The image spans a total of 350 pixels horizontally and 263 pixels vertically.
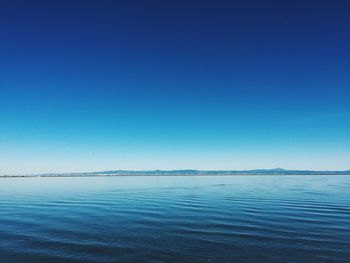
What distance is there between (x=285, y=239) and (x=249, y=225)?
4.13m

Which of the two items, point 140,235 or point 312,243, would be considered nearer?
point 312,243

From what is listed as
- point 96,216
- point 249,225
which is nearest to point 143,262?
point 249,225

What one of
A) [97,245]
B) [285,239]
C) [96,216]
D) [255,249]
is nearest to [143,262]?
[97,245]

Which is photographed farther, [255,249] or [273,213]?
[273,213]

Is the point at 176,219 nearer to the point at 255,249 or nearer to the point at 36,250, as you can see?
the point at 255,249

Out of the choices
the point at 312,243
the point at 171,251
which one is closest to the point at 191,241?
the point at 171,251

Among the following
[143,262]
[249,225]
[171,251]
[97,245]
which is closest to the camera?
[143,262]

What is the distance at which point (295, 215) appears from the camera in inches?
949

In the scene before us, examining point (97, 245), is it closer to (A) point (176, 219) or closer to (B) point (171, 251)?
(B) point (171, 251)

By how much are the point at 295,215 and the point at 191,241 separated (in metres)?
14.2

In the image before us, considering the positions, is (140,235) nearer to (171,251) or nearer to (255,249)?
(171,251)

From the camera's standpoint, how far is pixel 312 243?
14.7 metres

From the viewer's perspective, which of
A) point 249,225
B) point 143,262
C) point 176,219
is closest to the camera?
point 143,262

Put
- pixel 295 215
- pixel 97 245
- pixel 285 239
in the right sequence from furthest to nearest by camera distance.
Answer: pixel 295 215 < pixel 285 239 < pixel 97 245
